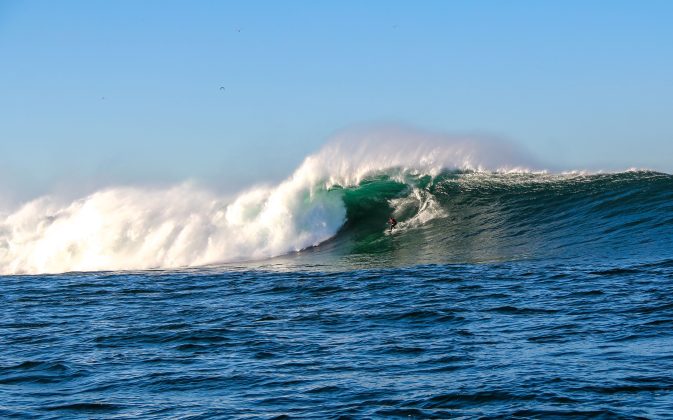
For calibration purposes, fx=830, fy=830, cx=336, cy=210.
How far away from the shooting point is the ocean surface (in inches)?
327

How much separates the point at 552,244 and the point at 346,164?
33.2ft

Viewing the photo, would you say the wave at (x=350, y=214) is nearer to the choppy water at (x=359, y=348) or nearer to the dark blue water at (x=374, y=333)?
the dark blue water at (x=374, y=333)

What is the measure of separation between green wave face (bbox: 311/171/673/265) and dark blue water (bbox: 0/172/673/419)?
144 millimetres

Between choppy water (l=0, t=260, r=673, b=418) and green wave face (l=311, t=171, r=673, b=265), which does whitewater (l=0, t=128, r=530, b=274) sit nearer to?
green wave face (l=311, t=171, r=673, b=265)

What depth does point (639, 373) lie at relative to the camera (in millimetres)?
8344

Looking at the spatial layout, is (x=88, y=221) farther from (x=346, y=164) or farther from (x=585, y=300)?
(x=585, y=300)

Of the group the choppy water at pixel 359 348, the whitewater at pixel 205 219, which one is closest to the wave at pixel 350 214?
the whitewater at pixel 205 219

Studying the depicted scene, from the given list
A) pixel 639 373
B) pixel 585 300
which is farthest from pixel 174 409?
pixel 585 300

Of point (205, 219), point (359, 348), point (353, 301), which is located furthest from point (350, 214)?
point (359, 348)

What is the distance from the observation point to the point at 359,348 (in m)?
10.3

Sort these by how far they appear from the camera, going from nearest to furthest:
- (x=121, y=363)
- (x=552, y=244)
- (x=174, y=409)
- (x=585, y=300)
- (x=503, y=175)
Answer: (x=174, y=409) < (x=121, y=363) < (x=585, y=300) < (x=552, y=244) < (x=503, y=175)

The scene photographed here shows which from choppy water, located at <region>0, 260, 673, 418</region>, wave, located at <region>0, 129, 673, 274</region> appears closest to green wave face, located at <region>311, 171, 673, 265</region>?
wave, located at <region>0, 129, 673, 274</region>

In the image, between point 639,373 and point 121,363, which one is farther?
point 121,363

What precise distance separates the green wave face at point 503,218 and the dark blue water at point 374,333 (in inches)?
5.7
